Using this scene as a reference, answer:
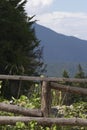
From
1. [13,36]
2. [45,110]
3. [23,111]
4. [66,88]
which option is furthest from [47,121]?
[13,36]

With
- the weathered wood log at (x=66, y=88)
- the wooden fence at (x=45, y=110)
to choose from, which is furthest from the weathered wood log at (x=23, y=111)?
the weathered wood log at (x=66, y=88)

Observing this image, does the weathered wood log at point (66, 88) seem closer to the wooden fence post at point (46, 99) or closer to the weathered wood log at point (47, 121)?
the wooden fence post at point (46, 99)

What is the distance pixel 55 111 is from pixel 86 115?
0.45 meters

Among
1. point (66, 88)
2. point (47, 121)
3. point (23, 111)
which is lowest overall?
point (47, 121)

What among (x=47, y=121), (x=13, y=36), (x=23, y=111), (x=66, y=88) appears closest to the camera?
(x=47, y=121)

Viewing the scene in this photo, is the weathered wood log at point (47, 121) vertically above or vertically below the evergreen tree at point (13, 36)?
below

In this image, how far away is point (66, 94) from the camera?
6.98 metres

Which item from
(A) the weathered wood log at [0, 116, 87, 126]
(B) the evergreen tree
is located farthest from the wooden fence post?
(B) the evergreen tree

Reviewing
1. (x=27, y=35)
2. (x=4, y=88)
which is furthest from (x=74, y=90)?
(x=27, y=35)

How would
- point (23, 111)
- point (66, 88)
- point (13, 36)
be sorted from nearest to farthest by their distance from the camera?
point (23, 111) → point (66, 88) → point (13, 36)

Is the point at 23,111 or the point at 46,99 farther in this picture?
the point at 46,99

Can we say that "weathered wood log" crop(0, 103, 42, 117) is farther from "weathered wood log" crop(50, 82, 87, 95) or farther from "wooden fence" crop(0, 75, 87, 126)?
"weathered wood log" crop(50, 82, 87, 95)

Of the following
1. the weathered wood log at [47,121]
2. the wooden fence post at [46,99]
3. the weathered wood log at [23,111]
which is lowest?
the weathered wood log at [47,121]

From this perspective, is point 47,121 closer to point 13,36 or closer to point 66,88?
point 66,88
